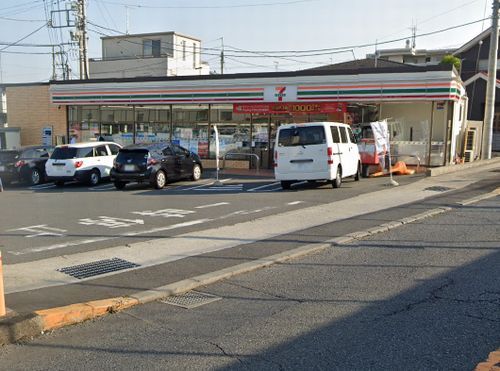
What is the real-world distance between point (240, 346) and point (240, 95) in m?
19.4

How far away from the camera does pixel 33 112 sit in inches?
1184

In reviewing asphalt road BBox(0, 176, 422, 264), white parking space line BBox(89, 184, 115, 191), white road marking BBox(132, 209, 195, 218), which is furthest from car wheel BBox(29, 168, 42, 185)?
white road marking BBox(132, 209, 195, 218)

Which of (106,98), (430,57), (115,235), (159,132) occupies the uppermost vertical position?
(430,57)

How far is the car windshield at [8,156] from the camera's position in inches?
777

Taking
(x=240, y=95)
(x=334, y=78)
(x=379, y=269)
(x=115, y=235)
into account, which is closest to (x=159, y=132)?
(x=240, y=95)

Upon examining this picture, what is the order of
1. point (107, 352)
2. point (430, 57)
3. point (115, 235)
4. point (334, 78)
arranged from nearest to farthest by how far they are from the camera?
point (107, 352)
point (115, 235)
point (334, 78)
point (430, 57)

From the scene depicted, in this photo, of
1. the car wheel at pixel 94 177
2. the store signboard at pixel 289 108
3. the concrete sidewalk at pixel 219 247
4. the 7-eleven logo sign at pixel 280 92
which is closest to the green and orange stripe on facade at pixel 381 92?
the store signboard at pixel 289 108

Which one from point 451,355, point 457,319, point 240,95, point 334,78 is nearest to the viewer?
point 451,355

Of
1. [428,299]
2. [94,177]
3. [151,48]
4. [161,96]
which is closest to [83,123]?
[161,96]

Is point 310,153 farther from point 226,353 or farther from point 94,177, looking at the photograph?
point 226,353

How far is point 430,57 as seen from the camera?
247 feet

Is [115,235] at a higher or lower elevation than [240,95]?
lower

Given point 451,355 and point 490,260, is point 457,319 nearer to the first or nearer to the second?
point 451,355

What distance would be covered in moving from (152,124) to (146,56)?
110ft
